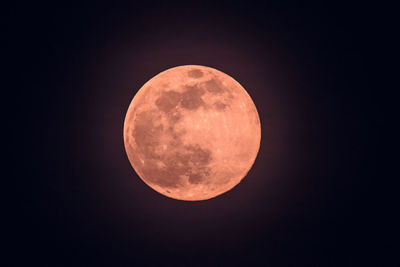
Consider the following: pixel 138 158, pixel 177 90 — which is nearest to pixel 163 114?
pixel 177 90

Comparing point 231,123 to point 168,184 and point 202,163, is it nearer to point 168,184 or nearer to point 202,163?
point 202,163

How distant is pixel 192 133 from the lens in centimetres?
201

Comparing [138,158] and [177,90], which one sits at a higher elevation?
[177,90]

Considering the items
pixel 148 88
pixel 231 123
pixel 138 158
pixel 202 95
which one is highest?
pixel 148 88

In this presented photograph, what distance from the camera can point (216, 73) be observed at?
2275 mm

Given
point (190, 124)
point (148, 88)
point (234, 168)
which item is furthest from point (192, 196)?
point (148, 88)

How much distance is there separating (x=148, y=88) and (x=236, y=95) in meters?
0.64

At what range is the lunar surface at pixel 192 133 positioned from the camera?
202cm

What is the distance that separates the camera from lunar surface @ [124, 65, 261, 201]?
6.63ft

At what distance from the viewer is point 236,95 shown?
2.19 meters

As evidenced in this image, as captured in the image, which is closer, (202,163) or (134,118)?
(202,163)

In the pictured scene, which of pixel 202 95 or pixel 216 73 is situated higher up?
pixel 216 73

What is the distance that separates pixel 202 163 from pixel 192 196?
1.09 feet

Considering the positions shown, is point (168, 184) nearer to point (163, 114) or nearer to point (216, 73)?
point (163, 114)
